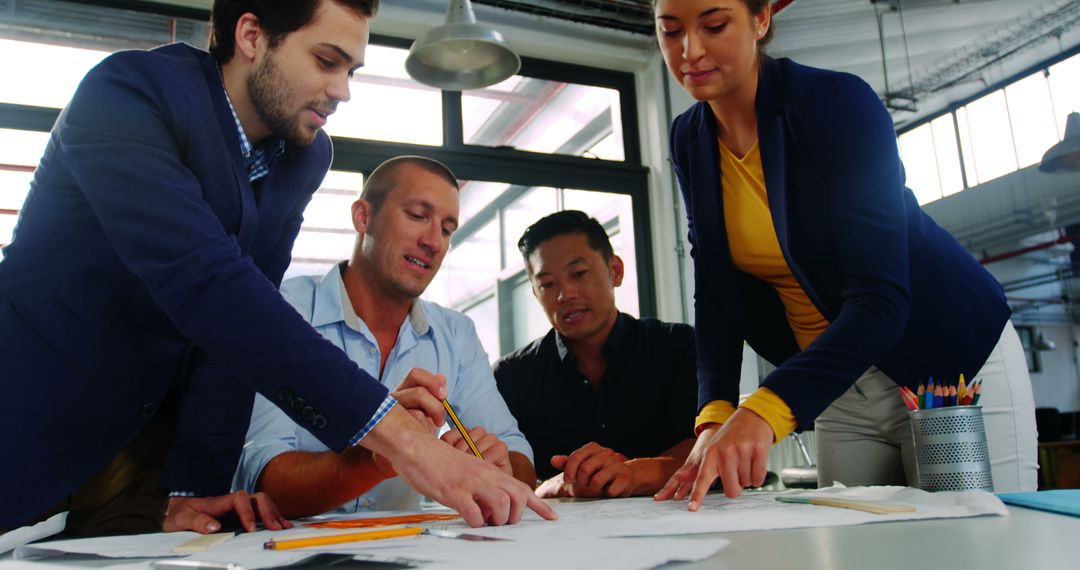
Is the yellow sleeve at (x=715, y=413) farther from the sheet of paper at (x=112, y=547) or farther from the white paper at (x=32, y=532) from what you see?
the white paper at (x=32, y=532)

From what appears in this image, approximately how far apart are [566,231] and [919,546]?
156cm

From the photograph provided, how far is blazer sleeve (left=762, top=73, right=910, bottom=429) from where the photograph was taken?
948mm

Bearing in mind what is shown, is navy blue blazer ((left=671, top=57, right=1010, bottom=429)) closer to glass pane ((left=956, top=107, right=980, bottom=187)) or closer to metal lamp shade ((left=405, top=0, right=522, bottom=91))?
metal lamp shade ((left=405, top=0, right=522, bottom=91))

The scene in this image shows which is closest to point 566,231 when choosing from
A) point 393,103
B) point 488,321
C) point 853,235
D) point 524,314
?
point 853,235

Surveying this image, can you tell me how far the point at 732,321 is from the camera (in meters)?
1.29

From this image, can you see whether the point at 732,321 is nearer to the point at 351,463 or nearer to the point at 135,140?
the point at 351,463

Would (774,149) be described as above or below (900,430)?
above

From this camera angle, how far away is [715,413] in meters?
1.17

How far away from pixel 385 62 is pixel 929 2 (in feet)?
9.86

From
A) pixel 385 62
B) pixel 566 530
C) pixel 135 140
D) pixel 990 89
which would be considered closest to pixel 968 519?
pixel 566 530

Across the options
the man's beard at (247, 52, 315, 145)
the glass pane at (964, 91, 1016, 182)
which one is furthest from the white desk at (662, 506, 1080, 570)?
the glass pane at (964, 91, 1016, 182)

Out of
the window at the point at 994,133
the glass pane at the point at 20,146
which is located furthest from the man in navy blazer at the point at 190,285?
the window at the point at 994,133

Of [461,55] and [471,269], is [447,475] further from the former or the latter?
[471,269]

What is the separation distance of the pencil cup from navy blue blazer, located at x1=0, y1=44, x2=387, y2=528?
660mm
